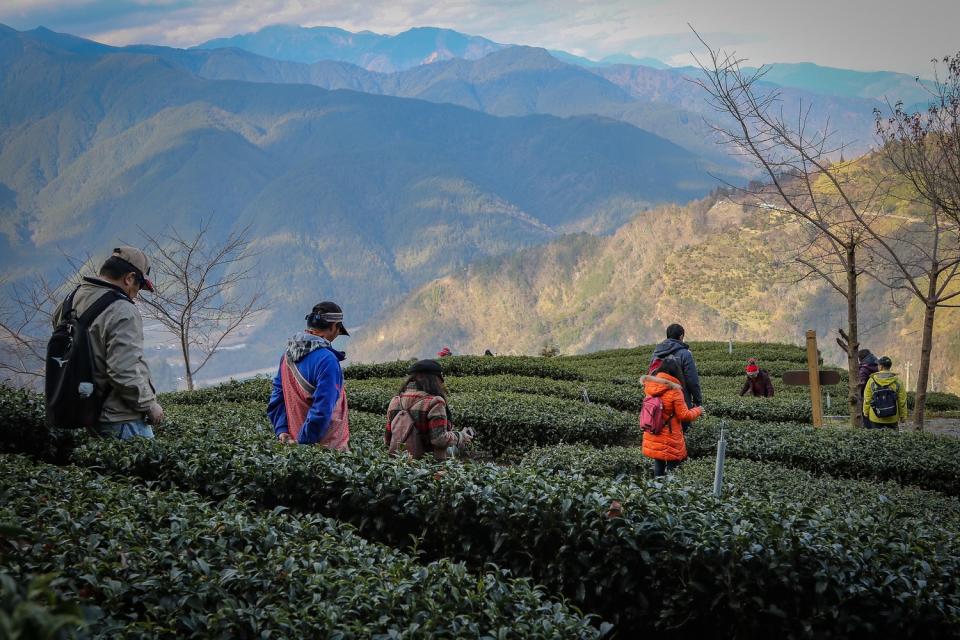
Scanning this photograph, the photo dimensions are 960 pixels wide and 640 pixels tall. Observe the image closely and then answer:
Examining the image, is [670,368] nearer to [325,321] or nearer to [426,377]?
[426,377]

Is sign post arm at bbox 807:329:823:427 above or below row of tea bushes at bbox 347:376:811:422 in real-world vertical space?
above

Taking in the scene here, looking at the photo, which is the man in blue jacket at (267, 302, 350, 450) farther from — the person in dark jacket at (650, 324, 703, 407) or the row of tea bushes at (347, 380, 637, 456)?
the row of tea bushes at (347, 380, 637, 456)

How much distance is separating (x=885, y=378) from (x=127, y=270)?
38.2 feet

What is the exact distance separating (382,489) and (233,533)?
1328mm

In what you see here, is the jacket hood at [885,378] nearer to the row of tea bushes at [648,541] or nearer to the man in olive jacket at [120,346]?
the row of tea bushes at [648,541]

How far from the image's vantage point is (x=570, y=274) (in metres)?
180

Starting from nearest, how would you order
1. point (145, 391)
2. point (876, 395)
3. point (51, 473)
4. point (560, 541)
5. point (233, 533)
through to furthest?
point (233, 533), point (560, 541), point (51, 473), point (145, 391), point (876, 395)

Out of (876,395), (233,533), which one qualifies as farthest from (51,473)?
(876,395)

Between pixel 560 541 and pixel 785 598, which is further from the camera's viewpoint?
pixel 560 541

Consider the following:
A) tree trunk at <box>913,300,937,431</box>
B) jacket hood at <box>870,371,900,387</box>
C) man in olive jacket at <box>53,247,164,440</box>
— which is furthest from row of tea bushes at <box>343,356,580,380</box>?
man in olive jacket at <box>53,247,164,440</box>

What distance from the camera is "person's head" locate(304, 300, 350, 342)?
20.0 feet

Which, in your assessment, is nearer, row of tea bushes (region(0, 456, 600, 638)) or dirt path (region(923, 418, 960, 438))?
row of tea bushes (region(0, 456, 600, 638))

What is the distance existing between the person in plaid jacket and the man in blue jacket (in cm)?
57

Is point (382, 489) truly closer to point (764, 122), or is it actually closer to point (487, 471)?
point (487, 471)
